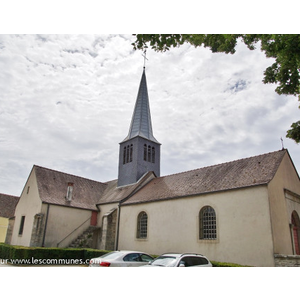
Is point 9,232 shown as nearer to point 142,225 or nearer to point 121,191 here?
point 121,191

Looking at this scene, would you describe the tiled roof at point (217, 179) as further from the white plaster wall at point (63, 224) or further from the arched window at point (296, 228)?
the white plaster wall at point (63, 224)

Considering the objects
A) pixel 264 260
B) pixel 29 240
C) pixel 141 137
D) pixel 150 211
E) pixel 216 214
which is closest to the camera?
pixel 264 260

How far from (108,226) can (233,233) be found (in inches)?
441

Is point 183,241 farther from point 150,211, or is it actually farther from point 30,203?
point 30,203

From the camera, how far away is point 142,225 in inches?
819

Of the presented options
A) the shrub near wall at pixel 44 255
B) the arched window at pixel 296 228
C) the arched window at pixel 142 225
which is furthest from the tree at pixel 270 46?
the shrub near wall at pixel 44 255

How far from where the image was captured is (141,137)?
91.8ft

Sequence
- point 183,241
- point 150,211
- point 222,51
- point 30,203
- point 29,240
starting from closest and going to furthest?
1. point 222,51
2. point 183,241
3. point 150,211
4. point 29,240
5. point 30,203

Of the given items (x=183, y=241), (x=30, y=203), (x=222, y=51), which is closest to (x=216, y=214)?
(x=183, y=241)

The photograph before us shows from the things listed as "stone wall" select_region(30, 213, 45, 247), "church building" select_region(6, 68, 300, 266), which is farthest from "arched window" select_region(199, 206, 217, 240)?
"stone wall" select_region(30, 213, 45, 247)

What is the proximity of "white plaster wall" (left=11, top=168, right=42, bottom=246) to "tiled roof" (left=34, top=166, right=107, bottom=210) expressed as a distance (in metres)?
0.62

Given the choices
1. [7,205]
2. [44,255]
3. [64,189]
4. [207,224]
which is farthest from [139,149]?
[7,205]

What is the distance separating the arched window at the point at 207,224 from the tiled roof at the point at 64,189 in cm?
1248

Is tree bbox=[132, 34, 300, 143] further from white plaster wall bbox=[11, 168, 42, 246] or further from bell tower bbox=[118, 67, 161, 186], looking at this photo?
white plaster wall bbox=[11, 168, 42, 246]
